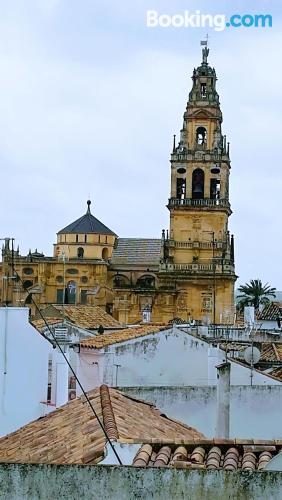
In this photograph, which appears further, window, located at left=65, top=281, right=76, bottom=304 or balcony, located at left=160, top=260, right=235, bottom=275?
window, located at left=65, top=281, right=76, bottom=304

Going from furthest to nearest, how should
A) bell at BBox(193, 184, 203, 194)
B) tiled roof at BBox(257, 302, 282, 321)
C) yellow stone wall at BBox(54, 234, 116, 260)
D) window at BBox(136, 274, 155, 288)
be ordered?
yellow stone wall at BBox(54, 234, 116, 260)
window at BBox(136, 274, 155, 288)
bell at BBox(193, 184, 203, 194)
tiled roof at BBox(257, 302, 282, 321)

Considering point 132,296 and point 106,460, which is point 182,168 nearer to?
point 132,296

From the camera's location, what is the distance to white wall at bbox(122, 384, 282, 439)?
1603 cm

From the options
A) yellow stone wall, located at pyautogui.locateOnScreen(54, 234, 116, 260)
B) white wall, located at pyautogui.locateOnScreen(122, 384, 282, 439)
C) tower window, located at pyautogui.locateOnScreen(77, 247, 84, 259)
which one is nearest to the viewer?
white wall, located at pyautogui.locateOnScreen(122, 384, 282, 439)

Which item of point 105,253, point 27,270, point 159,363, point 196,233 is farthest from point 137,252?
point 159,363

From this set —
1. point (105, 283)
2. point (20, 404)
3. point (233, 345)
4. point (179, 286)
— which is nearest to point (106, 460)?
point (20, 404)

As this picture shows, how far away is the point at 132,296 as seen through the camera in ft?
245

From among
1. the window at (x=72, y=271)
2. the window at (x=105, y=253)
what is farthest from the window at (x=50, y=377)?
the window at (x=105, y=253)

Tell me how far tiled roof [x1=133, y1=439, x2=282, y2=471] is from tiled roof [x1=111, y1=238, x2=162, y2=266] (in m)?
74.7

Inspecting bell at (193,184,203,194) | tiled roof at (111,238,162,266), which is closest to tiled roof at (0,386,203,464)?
bell at (193,184,203,194)

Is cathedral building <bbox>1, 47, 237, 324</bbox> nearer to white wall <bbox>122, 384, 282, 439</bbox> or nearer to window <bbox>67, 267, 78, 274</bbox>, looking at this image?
window <bbox>67, 267, 78, 274</bbox>

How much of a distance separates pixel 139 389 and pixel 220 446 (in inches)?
276

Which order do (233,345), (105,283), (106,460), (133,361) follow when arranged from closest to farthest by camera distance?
(106,460) < (133,361) < (233,345) < (105,283)

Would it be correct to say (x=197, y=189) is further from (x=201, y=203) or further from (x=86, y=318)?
(x=86, y=318)
